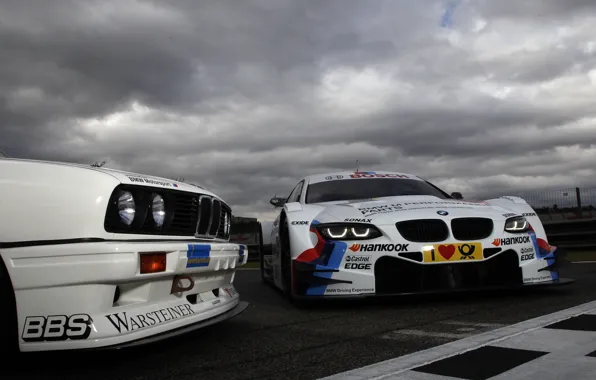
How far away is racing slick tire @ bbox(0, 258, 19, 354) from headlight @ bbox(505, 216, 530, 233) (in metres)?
3.47

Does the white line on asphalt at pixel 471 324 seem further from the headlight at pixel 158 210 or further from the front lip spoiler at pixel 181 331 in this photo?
the headlight at pixel 158 210

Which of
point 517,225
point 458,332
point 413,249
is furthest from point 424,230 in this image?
point 458,332

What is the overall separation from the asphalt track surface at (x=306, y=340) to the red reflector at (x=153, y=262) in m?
0.42

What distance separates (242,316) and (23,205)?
2.22 metres

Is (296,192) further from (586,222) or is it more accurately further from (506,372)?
(586,222)

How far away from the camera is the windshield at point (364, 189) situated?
541cm

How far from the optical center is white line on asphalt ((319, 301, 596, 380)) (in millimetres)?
2170

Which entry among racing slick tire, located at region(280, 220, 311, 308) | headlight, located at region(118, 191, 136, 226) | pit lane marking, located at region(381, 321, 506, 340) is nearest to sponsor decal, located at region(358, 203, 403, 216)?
racing slick tire, located at region(280, 220, 311, 308)

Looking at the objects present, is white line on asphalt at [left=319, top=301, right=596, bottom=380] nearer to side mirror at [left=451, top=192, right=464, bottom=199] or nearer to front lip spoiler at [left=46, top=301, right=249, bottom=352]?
front lip spoiler at [left=46, top=301, right=249, bottom=352]

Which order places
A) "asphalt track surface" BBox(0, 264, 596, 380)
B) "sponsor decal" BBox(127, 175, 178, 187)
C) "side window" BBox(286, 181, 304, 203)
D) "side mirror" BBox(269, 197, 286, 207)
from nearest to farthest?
"asphalt track surface" BBox(0, 264, 596, 380) < "sponsor decal" BBox(127, 175, 178, 187) < "side window" BBox(286, 181, 304, 203) < "side mirror" BBox(269, 197, 286, 207)

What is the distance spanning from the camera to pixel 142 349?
9.59 feet

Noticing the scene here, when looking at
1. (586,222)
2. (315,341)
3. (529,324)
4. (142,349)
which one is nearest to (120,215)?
(142,349)

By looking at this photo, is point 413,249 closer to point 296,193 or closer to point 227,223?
point 227,223

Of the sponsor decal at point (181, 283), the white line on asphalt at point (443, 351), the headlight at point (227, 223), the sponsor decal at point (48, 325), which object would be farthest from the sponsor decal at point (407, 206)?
the sponsor decal at point (48, 325)
